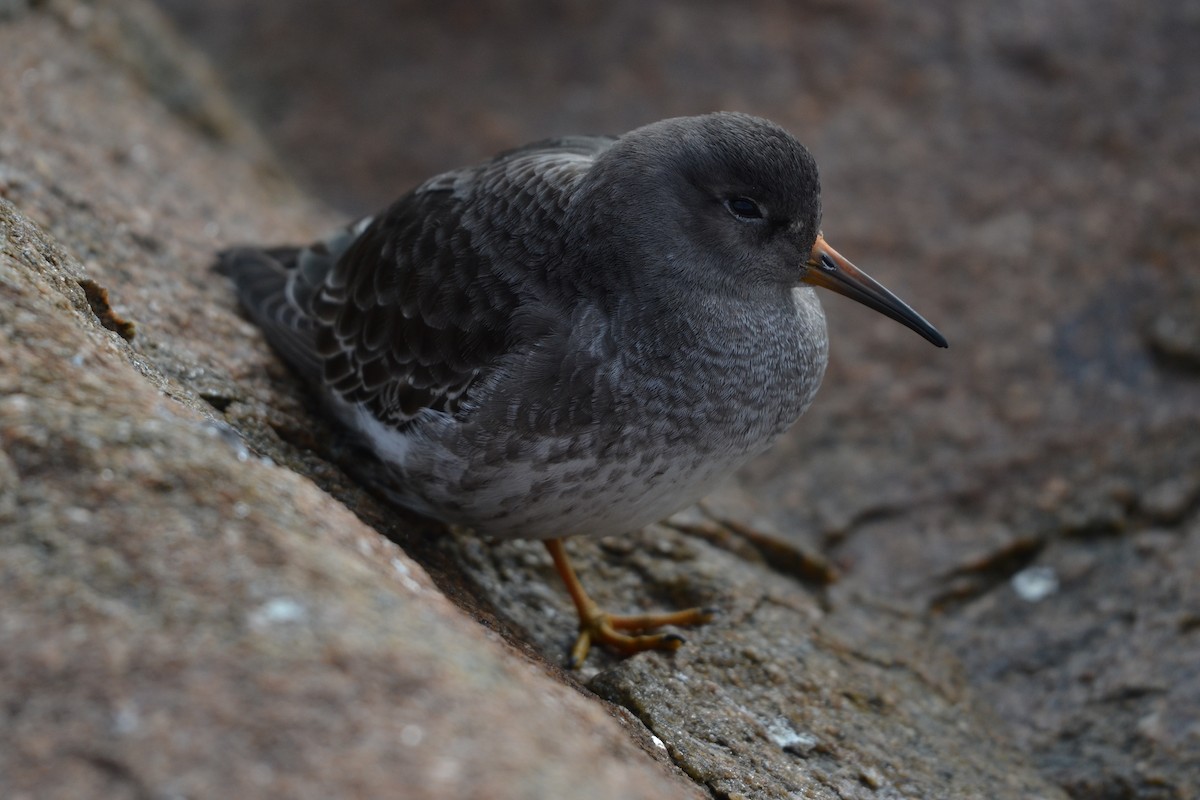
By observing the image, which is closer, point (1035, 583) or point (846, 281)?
point (846, 281)

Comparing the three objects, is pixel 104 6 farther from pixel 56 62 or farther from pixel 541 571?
pixel 541 571

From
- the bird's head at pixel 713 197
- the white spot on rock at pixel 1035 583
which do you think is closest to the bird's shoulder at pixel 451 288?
the bird's head at pixel 713 197

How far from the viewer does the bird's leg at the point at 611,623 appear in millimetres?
4391

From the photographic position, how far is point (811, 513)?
6375 millimetres

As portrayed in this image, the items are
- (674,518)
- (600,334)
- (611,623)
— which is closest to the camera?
(600,334)

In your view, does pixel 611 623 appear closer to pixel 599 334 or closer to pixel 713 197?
pixel 599 334

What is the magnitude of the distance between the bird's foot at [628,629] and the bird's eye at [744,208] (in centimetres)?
157

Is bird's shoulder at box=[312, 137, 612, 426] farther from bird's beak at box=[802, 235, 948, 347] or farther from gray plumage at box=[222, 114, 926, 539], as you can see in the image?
bird's beak at box=[802, 235, 948, 347]

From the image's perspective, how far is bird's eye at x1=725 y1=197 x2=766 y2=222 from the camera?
4215mm

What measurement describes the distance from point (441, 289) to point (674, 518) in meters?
1.80

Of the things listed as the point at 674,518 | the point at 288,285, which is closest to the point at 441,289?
the point at 288,285

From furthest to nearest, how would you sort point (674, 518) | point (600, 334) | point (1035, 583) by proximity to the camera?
point (1035, 583) < point (674, 518) < point (600, 334)

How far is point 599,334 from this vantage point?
4.05 m

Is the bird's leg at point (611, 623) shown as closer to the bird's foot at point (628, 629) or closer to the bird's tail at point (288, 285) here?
the bird's foot at point (628, 629)
